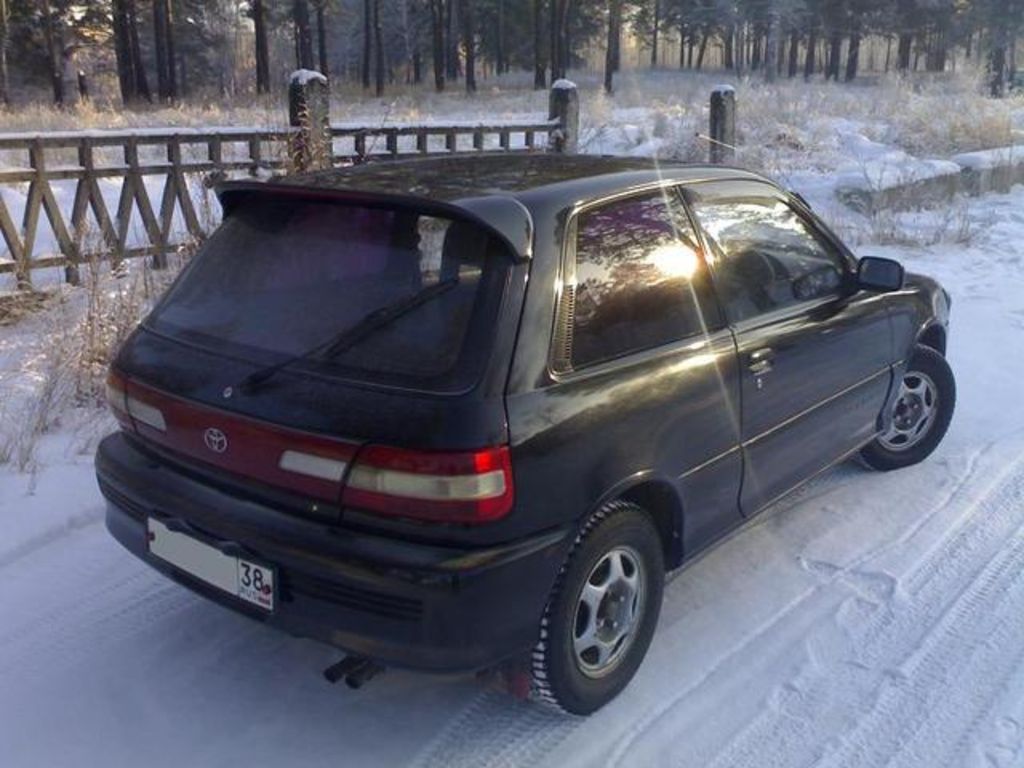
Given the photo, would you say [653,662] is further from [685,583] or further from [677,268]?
[677,268]

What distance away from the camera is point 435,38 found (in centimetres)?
4947

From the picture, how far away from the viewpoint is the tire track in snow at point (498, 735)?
2773 mm

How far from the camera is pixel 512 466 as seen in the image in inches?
98.3

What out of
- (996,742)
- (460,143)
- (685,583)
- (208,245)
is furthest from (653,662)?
(460,143)

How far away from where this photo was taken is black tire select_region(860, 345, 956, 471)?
479cm

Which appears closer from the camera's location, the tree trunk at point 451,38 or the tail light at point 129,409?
the tail light at point 129,409

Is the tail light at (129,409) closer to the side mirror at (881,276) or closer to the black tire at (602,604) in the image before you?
the black tire at (602,604)

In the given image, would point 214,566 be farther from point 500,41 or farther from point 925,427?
point 500,41

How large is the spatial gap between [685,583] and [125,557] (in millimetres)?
2173

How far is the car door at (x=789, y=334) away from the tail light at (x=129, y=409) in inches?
74.0

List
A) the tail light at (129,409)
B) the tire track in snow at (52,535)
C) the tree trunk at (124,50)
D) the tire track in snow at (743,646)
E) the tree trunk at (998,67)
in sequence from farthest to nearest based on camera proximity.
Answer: the tree trunk at (124,50) → the tree trunk at (998,67) → the tire track in snow at (52,535) → the tail light at (129,409) → the tire track in snow at (743,646)

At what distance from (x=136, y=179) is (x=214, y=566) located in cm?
760

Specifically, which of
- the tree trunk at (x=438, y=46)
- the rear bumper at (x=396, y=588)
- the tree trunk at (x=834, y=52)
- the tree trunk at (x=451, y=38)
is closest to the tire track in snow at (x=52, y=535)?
the rear bumper at (x=396, y=588)

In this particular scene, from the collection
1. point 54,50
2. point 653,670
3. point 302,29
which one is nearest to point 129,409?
point 653,670
